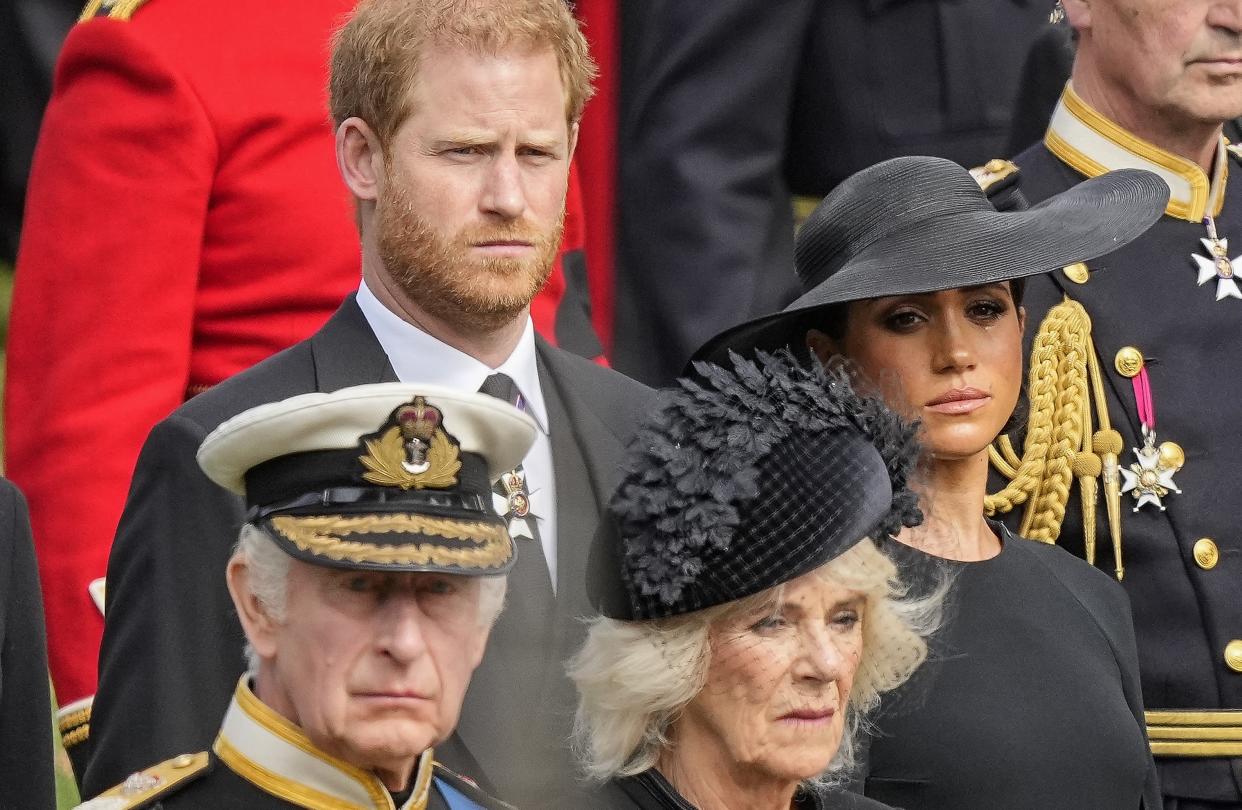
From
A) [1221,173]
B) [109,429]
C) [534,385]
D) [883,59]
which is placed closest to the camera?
[534,385]

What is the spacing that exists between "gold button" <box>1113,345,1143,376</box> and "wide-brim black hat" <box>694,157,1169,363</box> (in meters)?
0.37

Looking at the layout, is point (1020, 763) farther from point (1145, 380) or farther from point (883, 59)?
point (883, 59)

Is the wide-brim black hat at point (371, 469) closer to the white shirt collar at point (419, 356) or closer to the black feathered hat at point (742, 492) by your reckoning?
the black feathered hat at point (742, 492)

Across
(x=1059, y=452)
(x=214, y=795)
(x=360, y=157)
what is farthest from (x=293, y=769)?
(x=1059, y=452)

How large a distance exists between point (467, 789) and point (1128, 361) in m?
1.86

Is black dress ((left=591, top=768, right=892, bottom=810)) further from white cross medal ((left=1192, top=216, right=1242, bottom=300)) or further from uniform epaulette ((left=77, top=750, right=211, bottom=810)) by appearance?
white cross medal ((left=1192, top=216, right=1242, bottom=300))

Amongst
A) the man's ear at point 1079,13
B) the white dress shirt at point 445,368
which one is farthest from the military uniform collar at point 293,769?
the man's ear at point 1079,13

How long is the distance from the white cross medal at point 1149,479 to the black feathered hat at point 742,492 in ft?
3.90

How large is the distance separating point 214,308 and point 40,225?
33cm

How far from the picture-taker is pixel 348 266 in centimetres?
459

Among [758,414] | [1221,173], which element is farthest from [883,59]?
[758,414]

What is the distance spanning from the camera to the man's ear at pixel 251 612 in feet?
10.4

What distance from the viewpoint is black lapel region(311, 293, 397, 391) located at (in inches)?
152

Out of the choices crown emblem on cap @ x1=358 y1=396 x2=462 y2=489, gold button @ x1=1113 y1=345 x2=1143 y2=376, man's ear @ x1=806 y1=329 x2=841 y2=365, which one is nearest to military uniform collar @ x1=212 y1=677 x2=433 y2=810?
crown emblem on cap @ x1=358 y1=396 x2=462 y2=489
